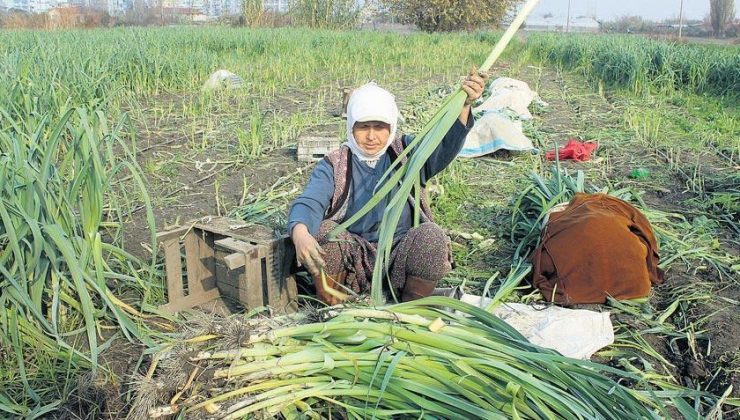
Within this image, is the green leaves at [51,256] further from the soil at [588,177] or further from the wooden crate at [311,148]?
the wooden crate at [311,148]

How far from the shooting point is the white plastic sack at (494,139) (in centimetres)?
503

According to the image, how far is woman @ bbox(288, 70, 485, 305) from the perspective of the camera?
235 cm

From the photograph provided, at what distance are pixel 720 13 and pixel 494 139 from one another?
140 feet

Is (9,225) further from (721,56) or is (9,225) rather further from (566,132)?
(721,56)

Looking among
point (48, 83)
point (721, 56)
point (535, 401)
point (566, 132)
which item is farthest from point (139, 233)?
point (721, 56)

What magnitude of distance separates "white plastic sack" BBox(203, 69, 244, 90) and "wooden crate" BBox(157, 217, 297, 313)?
506 cm

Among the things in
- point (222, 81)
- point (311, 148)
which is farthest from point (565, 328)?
point (222, 81)

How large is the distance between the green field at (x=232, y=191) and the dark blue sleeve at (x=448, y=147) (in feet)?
1.73

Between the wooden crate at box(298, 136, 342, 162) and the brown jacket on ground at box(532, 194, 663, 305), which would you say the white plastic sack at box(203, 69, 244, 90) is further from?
the brown jacket on ground at box(532, 194, 663, 305)

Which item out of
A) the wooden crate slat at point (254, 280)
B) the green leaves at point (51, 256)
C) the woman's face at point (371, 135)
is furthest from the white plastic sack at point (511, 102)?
the green leaves at point (51, 256)

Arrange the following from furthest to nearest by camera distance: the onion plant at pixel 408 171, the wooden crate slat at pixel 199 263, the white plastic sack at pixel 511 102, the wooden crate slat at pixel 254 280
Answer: the white plastic sack at pixel 511 102, the wooden crate slat at pixel 199 263, the wooden crate slat at pixel 254 280, the onion plant at pixel 408 171

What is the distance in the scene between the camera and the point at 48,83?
166 inches

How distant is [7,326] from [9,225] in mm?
383

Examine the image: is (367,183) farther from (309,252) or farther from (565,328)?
(565,328)
